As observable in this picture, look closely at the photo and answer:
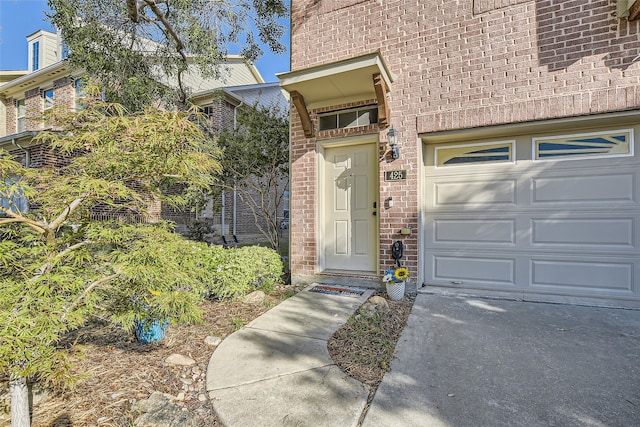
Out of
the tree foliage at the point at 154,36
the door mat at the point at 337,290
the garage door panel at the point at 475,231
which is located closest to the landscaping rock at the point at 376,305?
the door mat at the point at 337,290

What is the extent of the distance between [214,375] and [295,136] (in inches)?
145

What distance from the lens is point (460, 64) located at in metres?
4.03

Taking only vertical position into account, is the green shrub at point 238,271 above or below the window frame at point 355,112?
below

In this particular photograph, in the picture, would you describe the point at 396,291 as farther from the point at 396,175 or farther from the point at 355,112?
the point at 355,112

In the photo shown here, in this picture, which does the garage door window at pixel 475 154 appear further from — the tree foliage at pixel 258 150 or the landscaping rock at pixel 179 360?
the landscaping rock at pixel 179 360

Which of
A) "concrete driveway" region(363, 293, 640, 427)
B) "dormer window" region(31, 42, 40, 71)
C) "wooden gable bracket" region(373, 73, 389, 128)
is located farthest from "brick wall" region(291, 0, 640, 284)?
"dormer window" region(31, 42, 40, 71)

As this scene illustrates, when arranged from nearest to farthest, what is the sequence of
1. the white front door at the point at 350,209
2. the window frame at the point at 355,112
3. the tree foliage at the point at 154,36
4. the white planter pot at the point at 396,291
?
1. the white planter pot at the point at 396,291
2. the window frame at the point at 355,112
3. the white front door at the point at 350,209
4. the tree foliage at the point at 154,36

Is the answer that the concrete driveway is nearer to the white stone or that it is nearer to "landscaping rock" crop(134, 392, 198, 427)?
"landscaping rock" crop(134, 392, 198, 427)

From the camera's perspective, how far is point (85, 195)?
1.80m

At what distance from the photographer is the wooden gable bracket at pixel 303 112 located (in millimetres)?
4555

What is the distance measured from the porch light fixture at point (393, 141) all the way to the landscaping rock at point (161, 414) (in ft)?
11.9

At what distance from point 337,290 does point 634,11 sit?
456cm

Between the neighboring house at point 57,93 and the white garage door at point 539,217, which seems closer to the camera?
the white garage door at point 539,217

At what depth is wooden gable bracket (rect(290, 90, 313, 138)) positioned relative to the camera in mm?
4555
